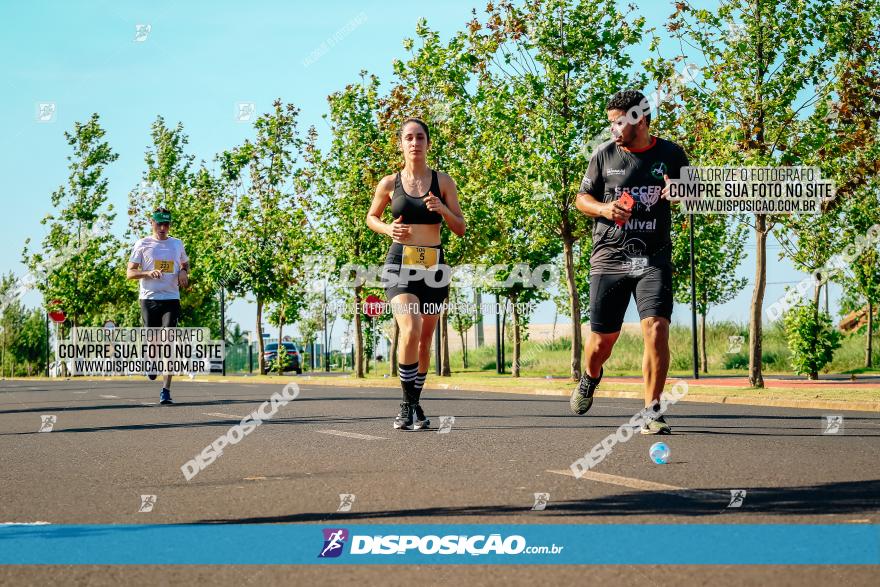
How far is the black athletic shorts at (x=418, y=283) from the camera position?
8.43m

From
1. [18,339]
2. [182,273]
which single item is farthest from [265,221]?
[18,339]

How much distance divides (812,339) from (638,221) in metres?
17.9

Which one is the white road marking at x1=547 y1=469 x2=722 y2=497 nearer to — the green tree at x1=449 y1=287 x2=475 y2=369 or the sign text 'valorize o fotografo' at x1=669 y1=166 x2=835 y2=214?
the sign text 'valorize o fotografo' at x1=669 y1=166 x2=835 y2=214

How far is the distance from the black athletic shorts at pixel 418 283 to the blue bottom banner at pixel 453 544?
4.19 meters

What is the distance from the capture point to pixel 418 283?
27.7 ft

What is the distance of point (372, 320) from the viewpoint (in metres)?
43.3

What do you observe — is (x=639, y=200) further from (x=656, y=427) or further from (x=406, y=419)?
(x=406, y=419)

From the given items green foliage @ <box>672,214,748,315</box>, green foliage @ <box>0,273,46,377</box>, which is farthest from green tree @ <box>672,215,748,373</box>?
green foliage @ <box>0,273,46,377</box>

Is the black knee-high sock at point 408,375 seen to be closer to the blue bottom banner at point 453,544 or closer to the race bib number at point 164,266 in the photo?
the blue bottom banner at point 453,544

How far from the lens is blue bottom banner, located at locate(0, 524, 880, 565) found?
372 cm

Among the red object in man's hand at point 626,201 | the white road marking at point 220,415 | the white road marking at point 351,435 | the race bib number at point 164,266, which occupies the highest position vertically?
the red object in man's hand at point 626,201

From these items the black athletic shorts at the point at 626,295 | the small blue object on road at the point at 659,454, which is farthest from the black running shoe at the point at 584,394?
the small blue object on road at the point at 659,454

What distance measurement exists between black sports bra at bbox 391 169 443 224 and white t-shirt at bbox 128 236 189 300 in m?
5.80

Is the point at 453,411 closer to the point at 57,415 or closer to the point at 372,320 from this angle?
the point at 57,415
